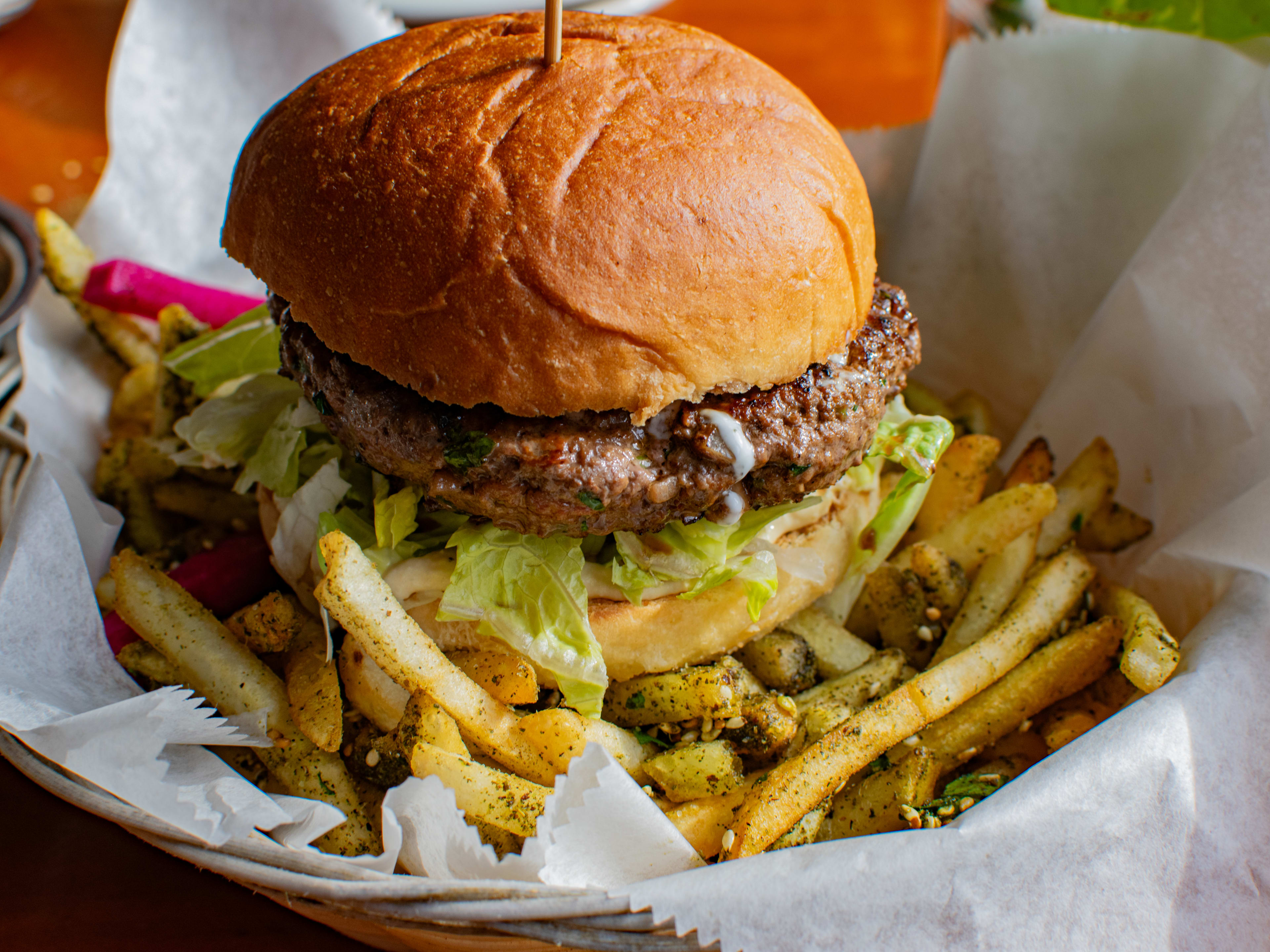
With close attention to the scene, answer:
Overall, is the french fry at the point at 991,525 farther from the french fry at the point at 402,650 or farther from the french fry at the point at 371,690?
the french fry at the point at 371,690

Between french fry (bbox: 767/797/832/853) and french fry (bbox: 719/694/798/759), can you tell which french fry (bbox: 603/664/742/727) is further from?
french fry (bbox: 767/797/832/853)

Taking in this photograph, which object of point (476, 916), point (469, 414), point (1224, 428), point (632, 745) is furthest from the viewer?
point (1224, 428)

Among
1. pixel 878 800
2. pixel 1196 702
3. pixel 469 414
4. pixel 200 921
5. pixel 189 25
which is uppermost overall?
pixel 189 25

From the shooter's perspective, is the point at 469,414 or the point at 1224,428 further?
the point at 1224,428

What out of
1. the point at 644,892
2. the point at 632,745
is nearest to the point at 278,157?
the point at 632,745

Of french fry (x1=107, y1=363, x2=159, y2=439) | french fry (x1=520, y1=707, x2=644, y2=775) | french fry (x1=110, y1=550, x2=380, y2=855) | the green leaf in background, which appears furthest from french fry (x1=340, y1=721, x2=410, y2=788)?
the green leaf in background

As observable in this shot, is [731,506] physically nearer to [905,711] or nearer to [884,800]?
[905,711]

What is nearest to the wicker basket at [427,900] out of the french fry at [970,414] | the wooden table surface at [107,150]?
the wooden table surface at [107,150]

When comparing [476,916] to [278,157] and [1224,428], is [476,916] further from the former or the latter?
[1224,428]
